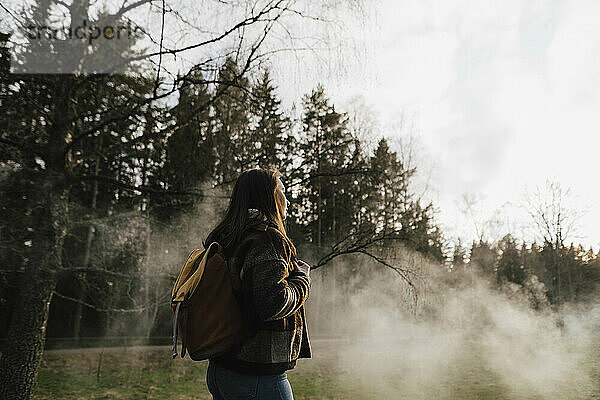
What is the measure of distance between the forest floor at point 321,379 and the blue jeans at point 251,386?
6.43 meters

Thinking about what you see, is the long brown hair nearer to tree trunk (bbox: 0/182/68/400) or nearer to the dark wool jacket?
the dark wool jacket

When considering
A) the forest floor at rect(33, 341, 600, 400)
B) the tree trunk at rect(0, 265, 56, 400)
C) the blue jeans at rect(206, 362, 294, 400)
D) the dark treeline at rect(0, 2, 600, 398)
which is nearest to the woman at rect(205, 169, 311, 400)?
the blue jeans at rect(206, 362, 294, 400)

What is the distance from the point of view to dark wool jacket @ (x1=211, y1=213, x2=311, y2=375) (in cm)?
171

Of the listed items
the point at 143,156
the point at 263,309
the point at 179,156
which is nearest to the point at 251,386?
the point at 263,309

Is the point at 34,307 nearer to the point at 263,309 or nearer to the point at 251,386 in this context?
the point at 251,386

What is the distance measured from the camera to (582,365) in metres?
11.1

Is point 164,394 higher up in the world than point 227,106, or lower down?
lower down

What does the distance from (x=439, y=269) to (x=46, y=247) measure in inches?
521

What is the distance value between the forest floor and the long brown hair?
655 cm

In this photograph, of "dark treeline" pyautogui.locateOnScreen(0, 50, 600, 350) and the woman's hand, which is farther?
"dark treeline" pyautogui.locateOnScreen(0, 50, 600, 350)

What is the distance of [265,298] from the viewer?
1.69 m

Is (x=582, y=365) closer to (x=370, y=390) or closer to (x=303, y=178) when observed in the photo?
(x=370, y=390)

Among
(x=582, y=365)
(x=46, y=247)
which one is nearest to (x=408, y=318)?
(x=582, y=365)

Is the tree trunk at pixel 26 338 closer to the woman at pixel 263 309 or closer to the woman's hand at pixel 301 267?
the woman at pixel 263 309
